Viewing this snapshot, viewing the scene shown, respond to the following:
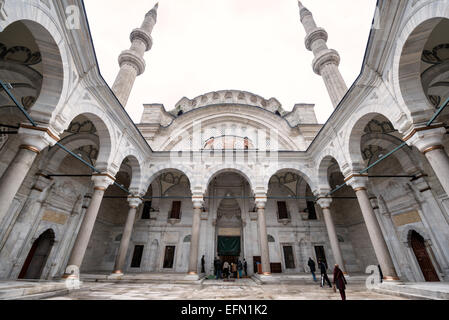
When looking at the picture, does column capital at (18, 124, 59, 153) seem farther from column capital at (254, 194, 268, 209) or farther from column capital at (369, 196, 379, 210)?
column capital at (369, 196, 379, 210)

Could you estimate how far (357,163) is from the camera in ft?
25.6

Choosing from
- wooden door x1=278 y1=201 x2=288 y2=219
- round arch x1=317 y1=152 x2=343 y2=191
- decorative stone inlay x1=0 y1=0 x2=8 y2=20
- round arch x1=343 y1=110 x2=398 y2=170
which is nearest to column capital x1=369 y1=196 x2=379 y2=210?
round arch x1=317 y1=152 x2=343 y2=191

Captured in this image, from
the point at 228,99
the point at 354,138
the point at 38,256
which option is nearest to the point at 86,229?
the point at 38,256

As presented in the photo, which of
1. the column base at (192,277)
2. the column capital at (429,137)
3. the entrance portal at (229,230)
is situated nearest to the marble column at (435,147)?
the column capital at (429,137)

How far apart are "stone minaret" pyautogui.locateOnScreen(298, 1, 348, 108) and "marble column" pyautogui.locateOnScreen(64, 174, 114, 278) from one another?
1313cm

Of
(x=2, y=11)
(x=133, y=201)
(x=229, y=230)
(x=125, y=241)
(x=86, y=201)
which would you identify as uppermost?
(x=2, y=11)

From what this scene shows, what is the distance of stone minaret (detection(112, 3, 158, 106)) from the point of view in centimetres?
1271

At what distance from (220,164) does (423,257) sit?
10175 millimetres

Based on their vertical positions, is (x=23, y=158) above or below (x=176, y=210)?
below

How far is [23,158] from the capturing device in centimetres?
486

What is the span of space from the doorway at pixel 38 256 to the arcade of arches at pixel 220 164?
2.0 inches

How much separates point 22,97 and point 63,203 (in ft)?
17.0

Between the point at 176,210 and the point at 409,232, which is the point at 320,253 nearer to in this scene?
the point at 409,232

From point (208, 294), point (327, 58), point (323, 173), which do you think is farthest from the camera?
point (327, 58)
